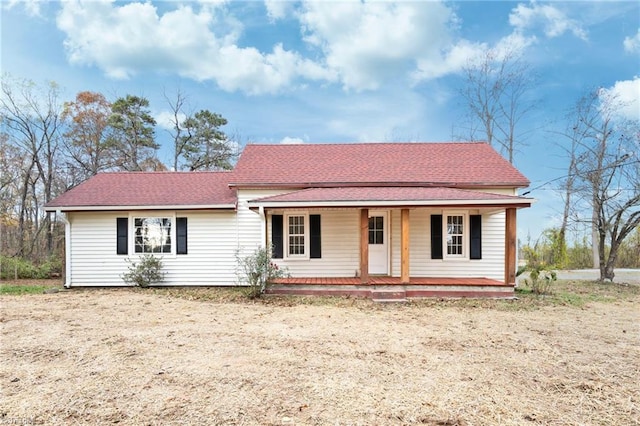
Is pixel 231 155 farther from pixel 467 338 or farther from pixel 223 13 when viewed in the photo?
pixel 467 338

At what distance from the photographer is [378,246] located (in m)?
10.7

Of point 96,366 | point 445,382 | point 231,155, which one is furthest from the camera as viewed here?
point 231,155

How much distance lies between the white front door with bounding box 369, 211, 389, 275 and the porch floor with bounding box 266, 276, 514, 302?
45.9 inches

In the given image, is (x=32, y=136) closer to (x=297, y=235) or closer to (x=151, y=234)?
(x=151, y=234)

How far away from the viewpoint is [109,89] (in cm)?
2066

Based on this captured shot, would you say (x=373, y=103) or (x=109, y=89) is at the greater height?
(x=109, y=89)

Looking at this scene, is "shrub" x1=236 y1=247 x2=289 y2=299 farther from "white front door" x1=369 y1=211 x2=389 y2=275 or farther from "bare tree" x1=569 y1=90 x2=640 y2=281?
"bare tree" x1=569 y1=90 x2=640 y2=281

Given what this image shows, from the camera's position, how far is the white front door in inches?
422

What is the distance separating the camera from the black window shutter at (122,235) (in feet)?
35.6

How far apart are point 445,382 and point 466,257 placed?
24.3 feet

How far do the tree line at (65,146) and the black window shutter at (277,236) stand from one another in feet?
37.7

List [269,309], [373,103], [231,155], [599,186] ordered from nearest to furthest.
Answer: [269,309] → [599,186] → [373,103] → [231,155]

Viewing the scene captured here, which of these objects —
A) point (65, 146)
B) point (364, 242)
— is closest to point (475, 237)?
point (364, 242)

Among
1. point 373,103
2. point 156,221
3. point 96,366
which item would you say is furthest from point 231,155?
point 96,366
